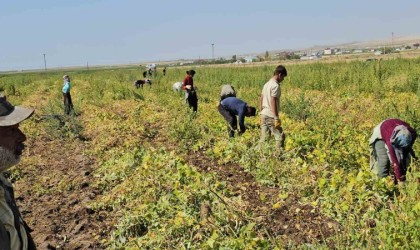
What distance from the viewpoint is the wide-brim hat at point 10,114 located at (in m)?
2.24

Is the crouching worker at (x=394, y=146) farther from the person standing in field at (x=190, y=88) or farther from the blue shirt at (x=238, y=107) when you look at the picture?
the person standing in field at (x=190, y=88)

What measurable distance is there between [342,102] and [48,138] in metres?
8.02

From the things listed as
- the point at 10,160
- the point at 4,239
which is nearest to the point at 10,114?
the point at 10,160

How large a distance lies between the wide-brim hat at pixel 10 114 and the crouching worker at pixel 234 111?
5788 millimetres

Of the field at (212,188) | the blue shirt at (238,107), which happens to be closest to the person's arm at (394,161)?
the field at (212,188)

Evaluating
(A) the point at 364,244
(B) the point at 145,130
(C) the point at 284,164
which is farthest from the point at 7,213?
(B) the point at 145,130

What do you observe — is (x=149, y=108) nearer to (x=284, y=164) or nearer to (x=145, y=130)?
(x=145, y=130)

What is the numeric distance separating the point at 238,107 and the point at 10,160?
6166 millimetres

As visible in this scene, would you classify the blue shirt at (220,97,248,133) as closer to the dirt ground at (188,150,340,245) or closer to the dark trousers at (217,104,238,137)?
the dark trousers at (217,104,238,137)

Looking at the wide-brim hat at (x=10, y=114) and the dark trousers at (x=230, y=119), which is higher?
the wide-brim hat at (x=10, y=114)

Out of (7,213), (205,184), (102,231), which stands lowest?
(102,231)

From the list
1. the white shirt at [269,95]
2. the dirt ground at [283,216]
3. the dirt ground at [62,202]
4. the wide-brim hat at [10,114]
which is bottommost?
the dirt ground at [62,202]

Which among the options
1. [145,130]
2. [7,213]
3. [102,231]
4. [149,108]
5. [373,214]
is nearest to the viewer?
[7,213]

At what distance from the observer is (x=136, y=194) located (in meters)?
5.36
